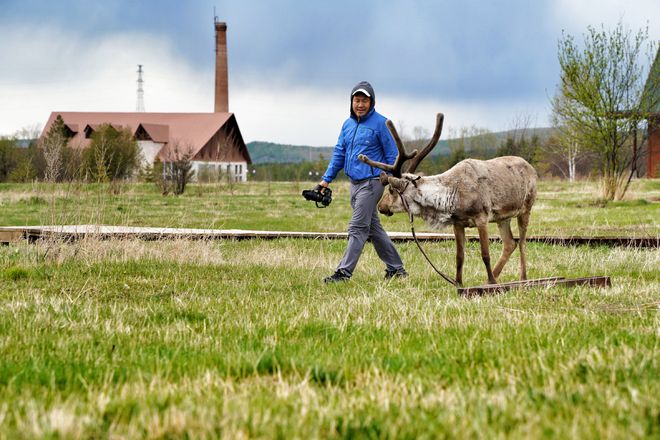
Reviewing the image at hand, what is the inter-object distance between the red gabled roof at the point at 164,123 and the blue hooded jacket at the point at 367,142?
7033 centimetres

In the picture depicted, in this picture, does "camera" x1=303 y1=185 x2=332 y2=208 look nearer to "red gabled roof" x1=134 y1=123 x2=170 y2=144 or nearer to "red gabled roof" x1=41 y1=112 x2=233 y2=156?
"red gabled roof" x1=41 y1=112 x2=233 y2=156

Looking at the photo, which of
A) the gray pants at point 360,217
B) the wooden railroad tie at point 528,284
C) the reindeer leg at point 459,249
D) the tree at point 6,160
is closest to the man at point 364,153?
the gray pants at point 360,217

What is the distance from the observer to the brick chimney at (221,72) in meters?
86.3

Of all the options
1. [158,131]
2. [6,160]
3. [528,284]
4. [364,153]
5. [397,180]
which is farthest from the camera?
[158,131]

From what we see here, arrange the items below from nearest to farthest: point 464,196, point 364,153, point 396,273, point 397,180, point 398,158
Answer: point 464,196
point 397,180
point 398,158
point 364,153
point 396,273

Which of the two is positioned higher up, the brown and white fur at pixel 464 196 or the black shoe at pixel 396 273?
the brown and white fur at pixel 464 196

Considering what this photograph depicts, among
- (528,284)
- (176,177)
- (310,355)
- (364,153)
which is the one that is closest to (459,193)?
(528,284)

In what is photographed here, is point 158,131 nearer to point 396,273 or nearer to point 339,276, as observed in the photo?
point 396,273

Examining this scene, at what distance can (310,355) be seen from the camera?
446 cm

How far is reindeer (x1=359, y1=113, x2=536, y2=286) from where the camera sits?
27.6 ft

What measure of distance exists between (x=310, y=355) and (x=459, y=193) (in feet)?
14.3

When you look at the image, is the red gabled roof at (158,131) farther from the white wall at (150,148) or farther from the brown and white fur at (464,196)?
the brown and white fur at (464,196)

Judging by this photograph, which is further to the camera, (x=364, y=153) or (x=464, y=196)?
(x=364, y=153)

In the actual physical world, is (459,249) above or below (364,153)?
below
